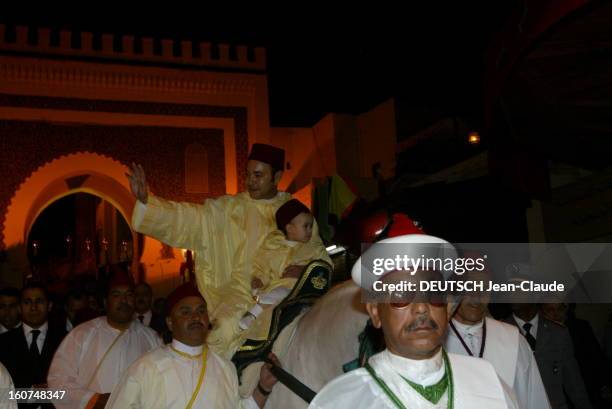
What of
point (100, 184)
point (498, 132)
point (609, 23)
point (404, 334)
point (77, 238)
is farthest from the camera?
point (77, 238)

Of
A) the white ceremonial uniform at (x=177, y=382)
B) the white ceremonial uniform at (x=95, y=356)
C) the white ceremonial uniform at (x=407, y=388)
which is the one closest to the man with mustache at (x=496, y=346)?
the white ceremonial uniform at (x=177, y=382)

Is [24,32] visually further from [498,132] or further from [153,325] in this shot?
[498,132]

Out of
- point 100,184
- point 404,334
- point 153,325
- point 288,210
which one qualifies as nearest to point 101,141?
point 100,184

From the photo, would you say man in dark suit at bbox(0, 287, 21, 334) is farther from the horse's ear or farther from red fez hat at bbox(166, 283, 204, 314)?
the horse's ear

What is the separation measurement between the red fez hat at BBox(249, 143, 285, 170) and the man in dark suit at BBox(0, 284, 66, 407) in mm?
2698

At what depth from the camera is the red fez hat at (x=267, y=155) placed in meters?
4.94

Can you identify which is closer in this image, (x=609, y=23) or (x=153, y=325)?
(x=609, y=23)

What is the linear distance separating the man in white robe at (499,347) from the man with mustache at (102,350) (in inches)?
102

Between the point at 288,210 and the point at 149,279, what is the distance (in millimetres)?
11535

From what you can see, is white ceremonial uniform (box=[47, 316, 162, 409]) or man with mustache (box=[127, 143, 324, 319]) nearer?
man with mustache (box=[127, 143, 324, 319])

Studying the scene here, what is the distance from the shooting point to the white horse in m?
3.25

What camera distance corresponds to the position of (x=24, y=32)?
52.1ft

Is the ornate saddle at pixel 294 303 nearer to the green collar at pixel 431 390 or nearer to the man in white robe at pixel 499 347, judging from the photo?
the man in white robe at pixel 499 347

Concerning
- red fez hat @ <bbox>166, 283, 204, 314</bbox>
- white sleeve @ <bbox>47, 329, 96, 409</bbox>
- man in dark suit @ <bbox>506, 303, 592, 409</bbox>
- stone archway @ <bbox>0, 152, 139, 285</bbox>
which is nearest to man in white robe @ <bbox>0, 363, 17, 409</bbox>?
red fez hat @ <bbox>166, 283, 204, 314</bbox>
